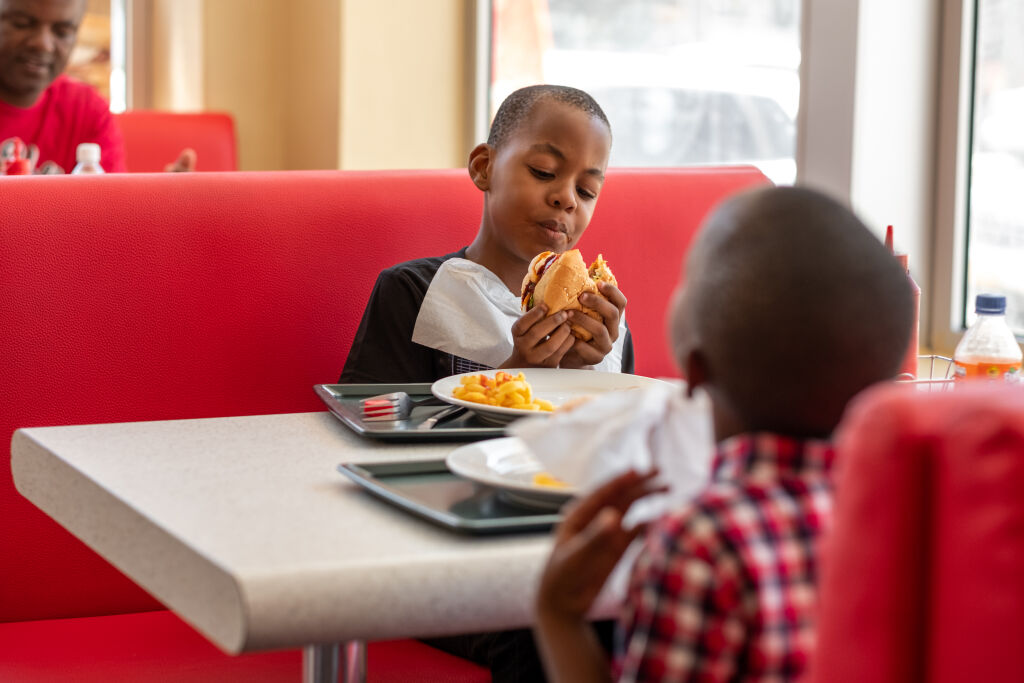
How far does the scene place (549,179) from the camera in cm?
182

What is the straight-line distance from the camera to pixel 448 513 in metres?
0.88

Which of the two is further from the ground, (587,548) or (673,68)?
(673,68)

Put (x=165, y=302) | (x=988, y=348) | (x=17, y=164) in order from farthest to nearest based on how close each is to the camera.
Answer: (x=17, y=164) < (x=165, y=302) < (x=988, y=348)

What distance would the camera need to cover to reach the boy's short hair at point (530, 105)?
1834mm

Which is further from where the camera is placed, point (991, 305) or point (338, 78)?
point (338, 78)

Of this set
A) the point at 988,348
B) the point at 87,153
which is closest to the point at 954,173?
the point at 988,348

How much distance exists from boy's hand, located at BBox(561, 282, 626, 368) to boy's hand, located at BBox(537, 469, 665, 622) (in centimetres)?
91

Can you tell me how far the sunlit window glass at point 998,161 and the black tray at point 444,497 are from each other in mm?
1616

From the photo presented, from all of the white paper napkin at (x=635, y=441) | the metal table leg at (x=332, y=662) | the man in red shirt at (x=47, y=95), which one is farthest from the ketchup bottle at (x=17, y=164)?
the white paper napkin at (x=635, y=441)

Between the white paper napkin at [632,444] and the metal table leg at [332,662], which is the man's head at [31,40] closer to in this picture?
the metal table leg at [332,662]

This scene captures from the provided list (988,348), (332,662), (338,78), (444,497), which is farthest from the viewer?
(338,78)

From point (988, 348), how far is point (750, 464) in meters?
0.89

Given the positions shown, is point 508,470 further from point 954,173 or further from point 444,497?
point 954,173

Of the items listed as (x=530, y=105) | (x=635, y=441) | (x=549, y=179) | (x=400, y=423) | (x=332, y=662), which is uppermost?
(x=530, y=105)
